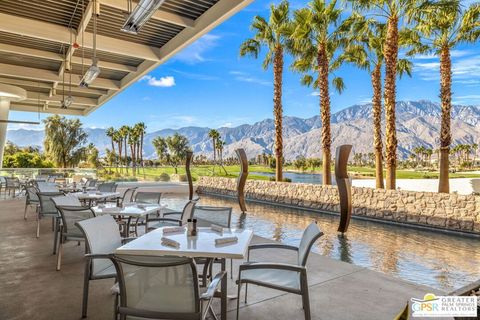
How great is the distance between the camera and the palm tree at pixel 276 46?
1377 cm

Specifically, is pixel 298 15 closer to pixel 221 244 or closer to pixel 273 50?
pixel 273 50

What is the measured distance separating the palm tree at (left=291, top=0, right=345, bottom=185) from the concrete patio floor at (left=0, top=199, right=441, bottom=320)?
933cm

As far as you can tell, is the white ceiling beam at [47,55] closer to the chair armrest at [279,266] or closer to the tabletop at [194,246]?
the tabletop at [194,246]

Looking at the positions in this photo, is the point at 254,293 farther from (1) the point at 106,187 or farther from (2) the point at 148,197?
(1) the point at 106,187

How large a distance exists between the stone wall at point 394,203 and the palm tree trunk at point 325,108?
1.16 metres

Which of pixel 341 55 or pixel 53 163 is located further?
pixel 53 163

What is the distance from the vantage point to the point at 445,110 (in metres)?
11.0

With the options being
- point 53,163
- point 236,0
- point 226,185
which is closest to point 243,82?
point 53,163

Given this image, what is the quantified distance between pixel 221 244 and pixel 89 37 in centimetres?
707

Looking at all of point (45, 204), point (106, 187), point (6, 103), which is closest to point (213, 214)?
point (45, 204)

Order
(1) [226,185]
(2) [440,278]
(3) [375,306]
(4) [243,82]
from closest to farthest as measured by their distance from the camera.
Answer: (3) [375,306]
(2) [440,278]
(1) [226,185]
(4) [243,82]

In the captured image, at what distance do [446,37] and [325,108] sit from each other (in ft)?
15.5

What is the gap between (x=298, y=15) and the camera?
12.0m

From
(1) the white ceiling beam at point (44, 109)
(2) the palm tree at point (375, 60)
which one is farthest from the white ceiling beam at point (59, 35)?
(1) the white ceiling beam at point (44, 109)
